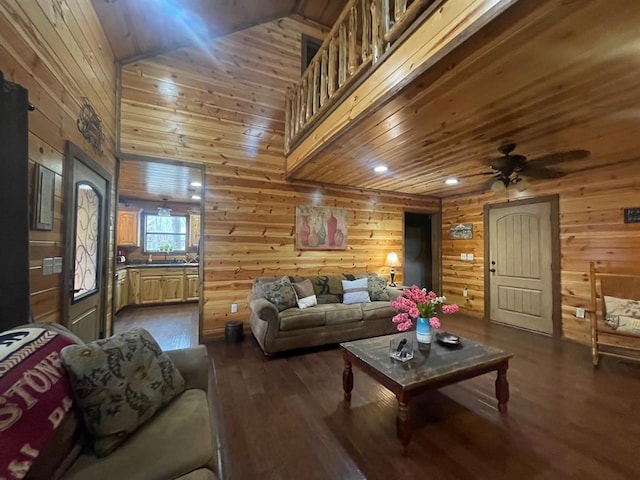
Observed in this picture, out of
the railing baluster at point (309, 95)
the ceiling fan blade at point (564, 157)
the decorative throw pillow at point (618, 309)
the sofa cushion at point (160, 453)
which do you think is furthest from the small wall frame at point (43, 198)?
the decorative throw pillow at point (618, 309)

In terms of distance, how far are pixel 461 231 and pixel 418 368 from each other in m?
4.06

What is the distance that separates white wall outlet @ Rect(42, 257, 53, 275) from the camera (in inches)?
68.2

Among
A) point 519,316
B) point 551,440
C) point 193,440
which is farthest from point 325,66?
point 519,316

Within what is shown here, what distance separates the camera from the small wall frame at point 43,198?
160cm

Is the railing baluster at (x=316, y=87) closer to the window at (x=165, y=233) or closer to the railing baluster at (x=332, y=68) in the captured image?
the railing baluster at (x=332, y=68)

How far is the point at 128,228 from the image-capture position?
625 cm

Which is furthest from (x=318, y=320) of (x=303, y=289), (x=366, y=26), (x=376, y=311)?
(x=366, y=26)

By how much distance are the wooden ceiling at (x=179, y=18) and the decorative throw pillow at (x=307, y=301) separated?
355 cm

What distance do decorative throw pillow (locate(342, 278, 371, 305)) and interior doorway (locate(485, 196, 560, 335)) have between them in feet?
7.54

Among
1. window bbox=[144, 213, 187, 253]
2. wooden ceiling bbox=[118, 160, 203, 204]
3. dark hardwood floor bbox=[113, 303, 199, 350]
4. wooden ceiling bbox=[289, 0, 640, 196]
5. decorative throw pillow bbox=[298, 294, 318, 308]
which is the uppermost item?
wooden ceiling bbox=[118, 160, 203, 204]

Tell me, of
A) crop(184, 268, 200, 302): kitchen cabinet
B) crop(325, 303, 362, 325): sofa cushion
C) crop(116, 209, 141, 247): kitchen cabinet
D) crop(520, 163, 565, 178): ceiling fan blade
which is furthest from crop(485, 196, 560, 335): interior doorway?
crop(116, 209, 141, 247): kitchen cabinet

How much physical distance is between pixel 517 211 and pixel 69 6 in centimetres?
559

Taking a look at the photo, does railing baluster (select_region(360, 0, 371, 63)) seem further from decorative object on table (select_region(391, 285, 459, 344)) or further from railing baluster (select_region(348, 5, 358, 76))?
decorative object on table (select_region(391, 285, 459, 344))

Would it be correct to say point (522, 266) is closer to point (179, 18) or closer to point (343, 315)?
point (343, 315)
